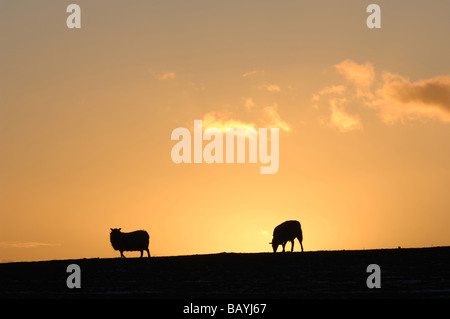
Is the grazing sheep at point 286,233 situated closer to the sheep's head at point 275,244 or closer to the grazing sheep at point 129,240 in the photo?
the sheep's head at point 275,244

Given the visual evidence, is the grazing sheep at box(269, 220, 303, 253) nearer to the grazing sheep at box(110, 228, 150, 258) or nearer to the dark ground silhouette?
the grazing sheep at box(110, 228, 150, 258)

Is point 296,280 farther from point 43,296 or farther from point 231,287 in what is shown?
point 43,296

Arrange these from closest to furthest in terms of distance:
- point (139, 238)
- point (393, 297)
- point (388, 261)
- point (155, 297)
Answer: point (393, 297) < point (155, 297) < point (388, 261) < point (139, 238)

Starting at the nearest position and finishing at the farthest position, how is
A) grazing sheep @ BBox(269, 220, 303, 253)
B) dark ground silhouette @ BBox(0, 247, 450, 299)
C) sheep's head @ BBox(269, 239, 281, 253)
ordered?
dark ground silhouette @ BBox(0, 247, 450, 299) → grazing sheep @ BBox(269, 220, 303, 253) → sheep's head @ BBox(269, 239, 281, 253)

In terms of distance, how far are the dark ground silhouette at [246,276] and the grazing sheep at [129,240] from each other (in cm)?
1177

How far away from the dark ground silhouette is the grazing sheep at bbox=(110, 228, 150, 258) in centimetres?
1177

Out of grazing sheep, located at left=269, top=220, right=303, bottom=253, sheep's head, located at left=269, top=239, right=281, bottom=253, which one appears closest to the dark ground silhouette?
grazing sheep, located at left=269, top=220, right=303, bottom=253

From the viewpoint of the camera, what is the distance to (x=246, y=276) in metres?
32.2

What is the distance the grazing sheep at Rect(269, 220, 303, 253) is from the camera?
52.0 metres

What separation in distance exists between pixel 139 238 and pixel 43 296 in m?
25.2

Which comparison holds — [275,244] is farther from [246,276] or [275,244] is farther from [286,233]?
[246,276]

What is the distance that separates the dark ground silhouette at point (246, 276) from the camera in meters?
27.4
